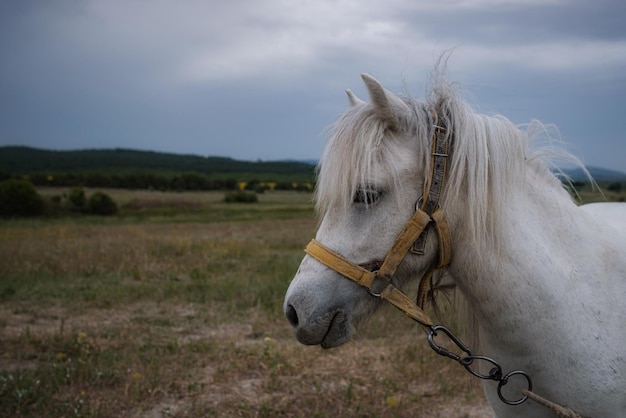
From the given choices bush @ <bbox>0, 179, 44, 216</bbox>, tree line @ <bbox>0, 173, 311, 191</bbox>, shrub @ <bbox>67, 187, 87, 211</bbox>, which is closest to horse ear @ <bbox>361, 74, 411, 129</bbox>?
bush @ <bbox>0, 179, 44, 216</bbox>

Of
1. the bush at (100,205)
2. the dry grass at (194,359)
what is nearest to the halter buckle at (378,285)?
the dry grass at (194,359)

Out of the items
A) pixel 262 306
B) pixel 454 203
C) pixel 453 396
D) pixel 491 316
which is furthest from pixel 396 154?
pixel 262 306

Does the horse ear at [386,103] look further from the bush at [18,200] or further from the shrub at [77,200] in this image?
the shrub at [77,200]

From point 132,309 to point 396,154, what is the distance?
679cm

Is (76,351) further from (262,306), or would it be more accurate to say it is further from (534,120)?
(534,120)

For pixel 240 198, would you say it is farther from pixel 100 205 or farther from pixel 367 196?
pixel 367 196

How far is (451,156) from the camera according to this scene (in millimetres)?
2006

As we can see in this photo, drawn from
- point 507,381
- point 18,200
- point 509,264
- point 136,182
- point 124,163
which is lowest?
point 18,200

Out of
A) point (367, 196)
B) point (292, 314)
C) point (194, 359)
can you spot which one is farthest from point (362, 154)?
point (194, 359)

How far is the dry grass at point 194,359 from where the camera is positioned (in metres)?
4.32

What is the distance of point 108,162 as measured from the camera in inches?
4424

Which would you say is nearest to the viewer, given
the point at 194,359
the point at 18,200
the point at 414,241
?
the point at 414,241

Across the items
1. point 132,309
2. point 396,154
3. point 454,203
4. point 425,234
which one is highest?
point 396,154

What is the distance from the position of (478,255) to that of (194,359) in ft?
13.9
